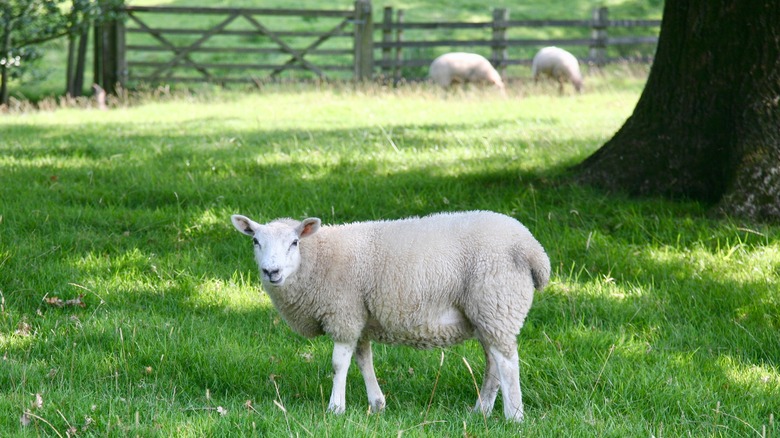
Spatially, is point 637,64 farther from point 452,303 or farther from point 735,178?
point 452,303

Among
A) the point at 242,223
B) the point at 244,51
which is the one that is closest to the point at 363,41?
the point at 244,51

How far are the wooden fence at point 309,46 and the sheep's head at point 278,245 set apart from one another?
13.9 m

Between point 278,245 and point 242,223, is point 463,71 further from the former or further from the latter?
point 278,245

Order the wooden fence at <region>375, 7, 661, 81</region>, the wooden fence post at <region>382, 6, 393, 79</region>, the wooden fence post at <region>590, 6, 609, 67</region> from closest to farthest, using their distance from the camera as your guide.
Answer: the wooden fence at <region>375, 7, 661, 81</region> → the wooden fence post at <region>382, 6, 393, 79</region> → the wooden fence post at <region>590, 6, 609, 67</region>

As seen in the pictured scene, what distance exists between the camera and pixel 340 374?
3.96 metres

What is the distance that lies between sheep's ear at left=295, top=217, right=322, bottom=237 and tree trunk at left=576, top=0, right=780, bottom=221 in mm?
3483

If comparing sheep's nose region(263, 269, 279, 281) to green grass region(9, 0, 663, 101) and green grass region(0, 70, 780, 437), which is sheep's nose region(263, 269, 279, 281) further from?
green grass region(9, 0, 663, 101)

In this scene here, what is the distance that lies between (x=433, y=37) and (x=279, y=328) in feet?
65.2

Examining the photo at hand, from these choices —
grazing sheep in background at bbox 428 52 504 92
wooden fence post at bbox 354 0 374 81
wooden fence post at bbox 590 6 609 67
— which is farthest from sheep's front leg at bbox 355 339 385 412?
wooden fence post at bbox 590 6 609 67

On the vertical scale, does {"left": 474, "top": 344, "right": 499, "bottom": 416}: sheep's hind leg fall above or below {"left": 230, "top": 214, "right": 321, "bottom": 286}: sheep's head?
below

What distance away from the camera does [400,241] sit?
406cm

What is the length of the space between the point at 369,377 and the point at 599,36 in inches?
721

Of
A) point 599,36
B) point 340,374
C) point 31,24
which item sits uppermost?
point 31,24

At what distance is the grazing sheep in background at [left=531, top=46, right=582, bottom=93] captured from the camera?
1677cm
